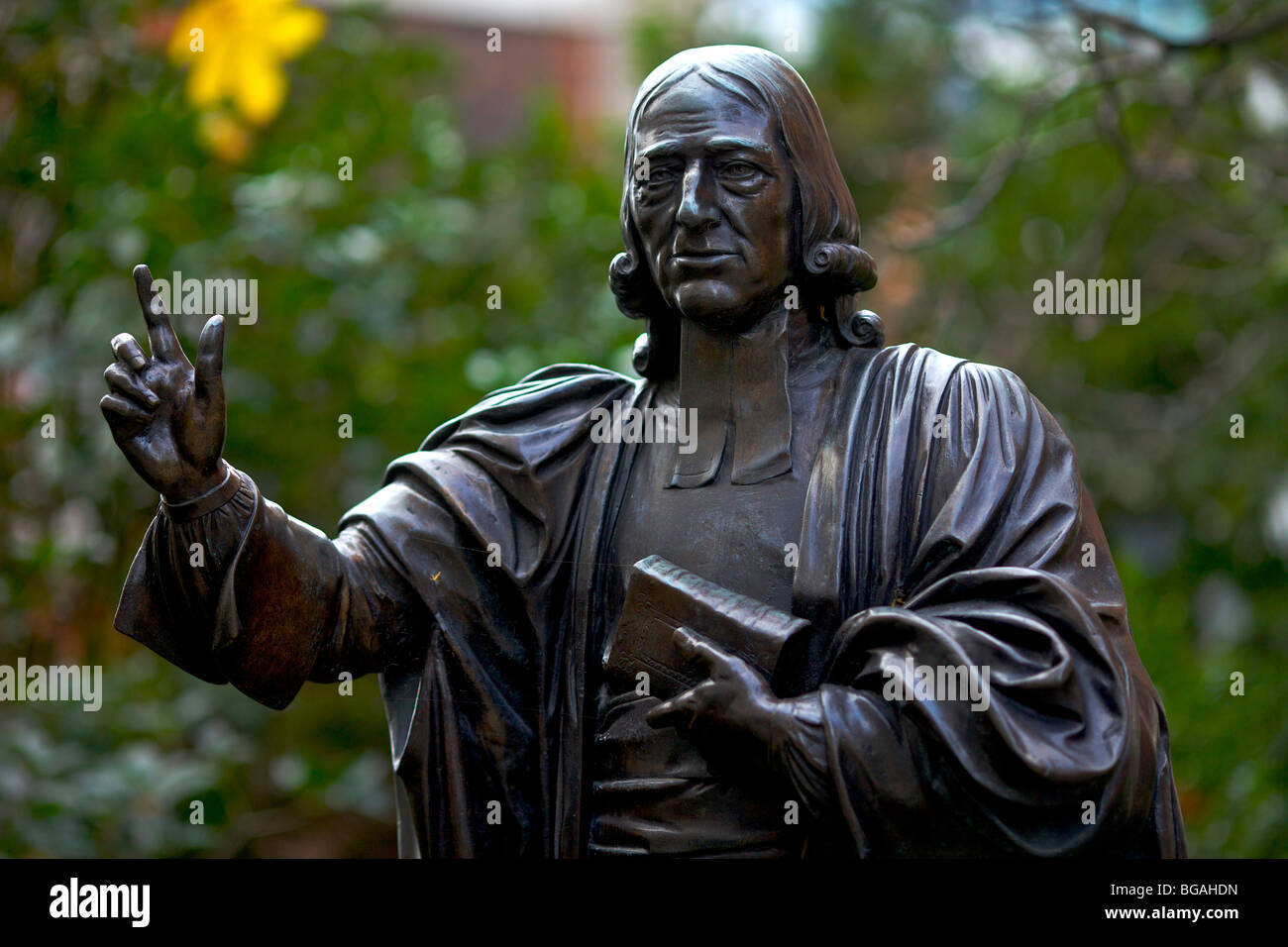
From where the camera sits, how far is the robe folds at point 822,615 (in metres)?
3.17

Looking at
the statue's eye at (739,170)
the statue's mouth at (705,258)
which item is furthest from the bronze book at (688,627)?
the statue's eye at (739,170)

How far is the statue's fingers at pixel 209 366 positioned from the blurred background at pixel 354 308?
2.52m

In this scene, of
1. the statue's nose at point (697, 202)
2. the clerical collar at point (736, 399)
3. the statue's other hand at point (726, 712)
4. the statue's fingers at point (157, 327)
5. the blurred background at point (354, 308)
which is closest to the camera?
the statue's other hand at point (726, 712)

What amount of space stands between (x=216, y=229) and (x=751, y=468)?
4.65 metres

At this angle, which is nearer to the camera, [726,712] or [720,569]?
[726,712]

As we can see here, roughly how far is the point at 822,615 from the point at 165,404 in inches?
58.5

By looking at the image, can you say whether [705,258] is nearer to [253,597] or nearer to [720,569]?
[720,569]

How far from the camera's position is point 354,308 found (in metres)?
7.45

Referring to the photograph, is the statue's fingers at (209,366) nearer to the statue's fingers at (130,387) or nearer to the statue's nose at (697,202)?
the statue's fingers at (130,387)

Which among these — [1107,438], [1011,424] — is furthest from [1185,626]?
[1011,424]

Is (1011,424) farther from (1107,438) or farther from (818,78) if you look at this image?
(818,78)

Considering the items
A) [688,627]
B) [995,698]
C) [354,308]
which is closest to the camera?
[995,698]

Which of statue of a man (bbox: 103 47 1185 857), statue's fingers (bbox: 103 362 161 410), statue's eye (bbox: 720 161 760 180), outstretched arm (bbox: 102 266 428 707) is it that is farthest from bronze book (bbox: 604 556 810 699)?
statue's fingers (bbox: 103 362 161 410)

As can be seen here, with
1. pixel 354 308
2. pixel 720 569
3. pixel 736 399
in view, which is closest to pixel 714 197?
pixel 736 399
